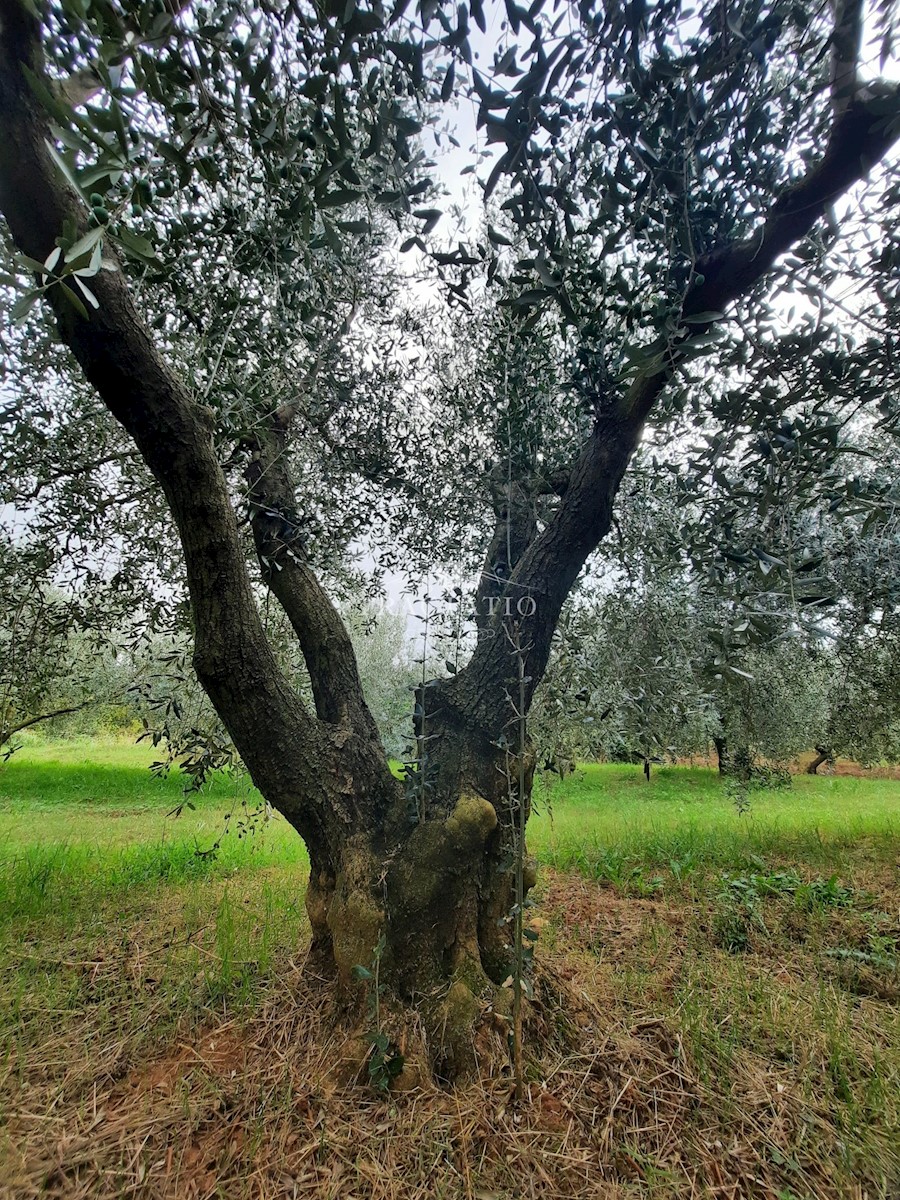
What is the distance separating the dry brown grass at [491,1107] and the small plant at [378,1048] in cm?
7

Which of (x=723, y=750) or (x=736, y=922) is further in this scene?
(x=723, y=750)

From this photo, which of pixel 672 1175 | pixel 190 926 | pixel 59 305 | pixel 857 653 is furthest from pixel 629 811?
pixel 59 305

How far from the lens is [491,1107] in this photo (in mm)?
2170

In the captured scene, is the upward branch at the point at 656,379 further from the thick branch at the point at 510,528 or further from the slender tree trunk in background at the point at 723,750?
the slender tree trunk in background at the point at 723,750

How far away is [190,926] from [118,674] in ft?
19.5

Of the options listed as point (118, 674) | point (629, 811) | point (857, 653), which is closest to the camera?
point (857, 653)

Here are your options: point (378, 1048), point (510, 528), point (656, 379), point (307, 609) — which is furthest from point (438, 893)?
point (656, 379)

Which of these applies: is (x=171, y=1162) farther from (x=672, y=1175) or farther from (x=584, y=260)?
(x=584, y=260)

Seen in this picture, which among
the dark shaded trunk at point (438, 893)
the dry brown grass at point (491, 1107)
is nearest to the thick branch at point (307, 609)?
the dark shaded trunk at point (438, 893)

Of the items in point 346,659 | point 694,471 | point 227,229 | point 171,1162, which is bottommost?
point 171,1162

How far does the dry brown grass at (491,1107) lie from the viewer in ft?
6.13

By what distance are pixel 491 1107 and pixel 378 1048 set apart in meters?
0.48

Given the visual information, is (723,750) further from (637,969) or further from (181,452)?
(181,452)

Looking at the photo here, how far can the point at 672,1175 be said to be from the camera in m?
1.88
